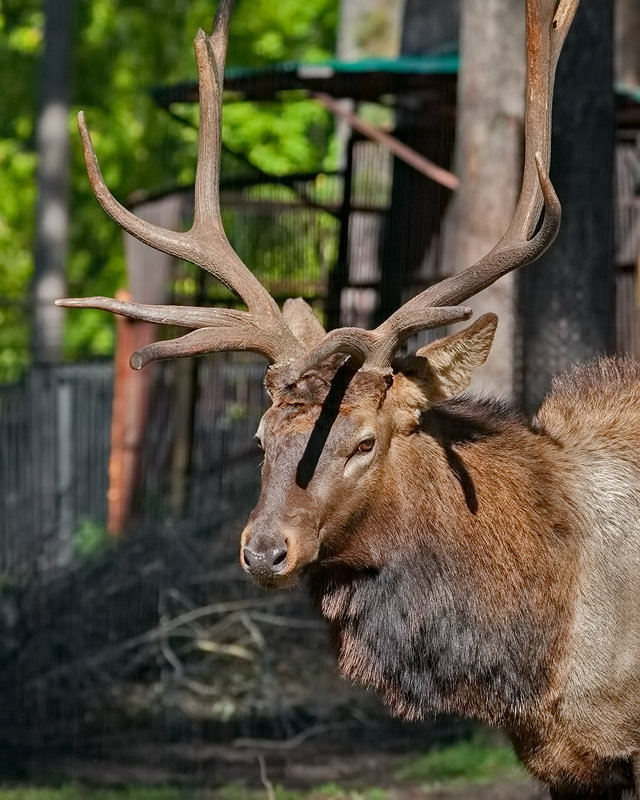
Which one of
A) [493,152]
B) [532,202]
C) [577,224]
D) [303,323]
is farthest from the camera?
[493,152]

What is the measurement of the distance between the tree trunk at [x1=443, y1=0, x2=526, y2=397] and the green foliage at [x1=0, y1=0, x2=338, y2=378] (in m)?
17.2

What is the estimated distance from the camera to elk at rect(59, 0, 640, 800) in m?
4.62

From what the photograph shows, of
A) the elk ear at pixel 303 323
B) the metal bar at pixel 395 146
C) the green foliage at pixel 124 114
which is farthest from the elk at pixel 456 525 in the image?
the green foliage at pixel 124 114

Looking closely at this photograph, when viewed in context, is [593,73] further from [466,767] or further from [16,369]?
[16,369]

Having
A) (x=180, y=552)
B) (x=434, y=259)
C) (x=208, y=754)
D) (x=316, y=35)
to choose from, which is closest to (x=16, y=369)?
(x=180, y=552)

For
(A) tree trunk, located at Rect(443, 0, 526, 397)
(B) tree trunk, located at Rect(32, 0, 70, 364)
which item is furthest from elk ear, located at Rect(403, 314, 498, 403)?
(B) tree trunk, located at Rect(32, 0, 70, 364)

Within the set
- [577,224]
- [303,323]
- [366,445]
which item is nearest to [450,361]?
[366,445]

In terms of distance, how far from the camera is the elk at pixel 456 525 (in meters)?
4.62

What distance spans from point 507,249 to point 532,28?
908 millimetres

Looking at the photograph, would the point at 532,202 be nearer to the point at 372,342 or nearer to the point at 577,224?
the point at 372,342

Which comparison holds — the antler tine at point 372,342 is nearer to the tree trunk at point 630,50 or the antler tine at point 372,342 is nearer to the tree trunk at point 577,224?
the tree trunk at point 577,224

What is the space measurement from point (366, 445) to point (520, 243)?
938 millimetres

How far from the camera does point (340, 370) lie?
468 cm

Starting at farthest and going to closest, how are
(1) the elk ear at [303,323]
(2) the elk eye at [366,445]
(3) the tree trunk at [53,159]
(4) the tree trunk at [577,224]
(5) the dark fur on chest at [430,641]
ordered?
(3) the tree trunk at [53,159] → (4) the tree trunk at [577,224] → (1) the elk ear at [303,323] → (5) the dark fur on chest at [430,641] → (2) the elk eye at [366,445]
